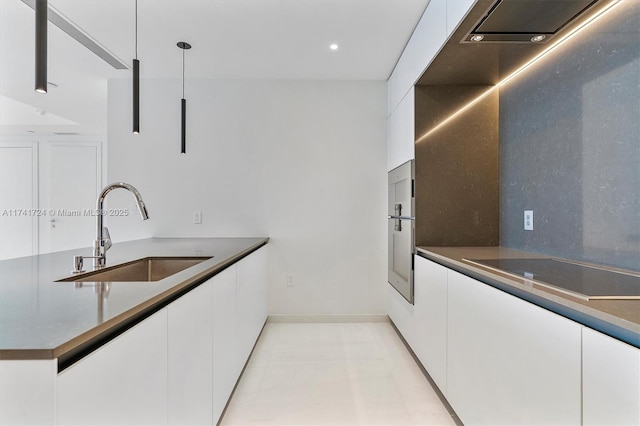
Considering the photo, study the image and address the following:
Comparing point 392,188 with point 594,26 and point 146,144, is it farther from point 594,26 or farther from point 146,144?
point 146,144

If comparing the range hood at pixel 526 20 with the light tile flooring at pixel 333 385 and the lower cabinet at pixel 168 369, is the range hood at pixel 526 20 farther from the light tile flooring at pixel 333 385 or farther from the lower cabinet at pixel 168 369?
the light tile flooring at pixel 333 385

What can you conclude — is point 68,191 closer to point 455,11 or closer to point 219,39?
point 219,39

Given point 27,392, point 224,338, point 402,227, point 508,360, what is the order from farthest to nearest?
point 402,227
point 224,338
point 508,360
point 27,392

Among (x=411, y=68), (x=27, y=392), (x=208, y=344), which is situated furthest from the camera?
(x=411, y=68)

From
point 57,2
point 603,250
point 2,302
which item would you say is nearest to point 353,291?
point 603,250

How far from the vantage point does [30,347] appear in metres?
0.60

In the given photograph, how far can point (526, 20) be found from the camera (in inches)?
58.6

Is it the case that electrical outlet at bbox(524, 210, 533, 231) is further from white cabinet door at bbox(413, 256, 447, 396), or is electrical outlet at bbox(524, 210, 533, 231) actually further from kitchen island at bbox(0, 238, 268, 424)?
kitchen island at bbox(0, 238, 268, 424)

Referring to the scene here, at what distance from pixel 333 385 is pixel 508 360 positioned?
1294mm

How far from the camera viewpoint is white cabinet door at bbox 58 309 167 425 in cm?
66

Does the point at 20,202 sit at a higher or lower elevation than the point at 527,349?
higher

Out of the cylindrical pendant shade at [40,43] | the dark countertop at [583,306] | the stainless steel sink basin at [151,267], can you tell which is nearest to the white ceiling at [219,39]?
the cylindrical pendant shade at [40,43]

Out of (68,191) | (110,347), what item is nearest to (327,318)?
(110,347)

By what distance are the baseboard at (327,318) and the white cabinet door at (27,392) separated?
289 cm
